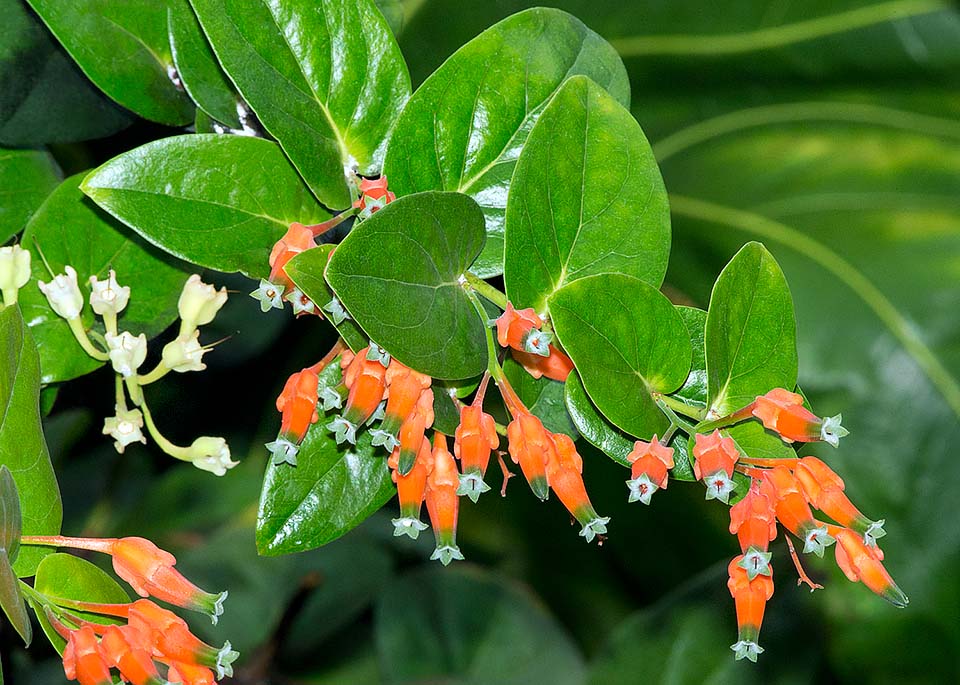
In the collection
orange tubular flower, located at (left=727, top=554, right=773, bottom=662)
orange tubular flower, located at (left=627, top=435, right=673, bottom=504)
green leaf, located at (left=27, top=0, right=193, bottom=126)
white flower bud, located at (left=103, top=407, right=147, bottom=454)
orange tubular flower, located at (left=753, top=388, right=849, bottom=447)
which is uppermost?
green leaf, located at (left=27, top=0, right=193, bottom=126)

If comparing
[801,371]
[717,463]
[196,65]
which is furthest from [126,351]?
[801,371]

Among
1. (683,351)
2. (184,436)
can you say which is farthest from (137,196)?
(184,436)

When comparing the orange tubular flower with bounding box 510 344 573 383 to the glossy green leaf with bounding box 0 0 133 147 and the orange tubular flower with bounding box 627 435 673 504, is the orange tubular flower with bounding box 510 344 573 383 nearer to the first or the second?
the orange tubular flower with bounding box 627 435 673 504

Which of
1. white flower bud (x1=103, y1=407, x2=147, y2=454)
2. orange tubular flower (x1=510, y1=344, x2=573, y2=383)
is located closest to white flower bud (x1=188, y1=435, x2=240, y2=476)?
white flower bud (x1=103, y1=407, x2=147, y2=454)

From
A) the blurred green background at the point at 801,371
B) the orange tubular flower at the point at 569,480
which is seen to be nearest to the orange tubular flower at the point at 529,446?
the orange tubular flower at the point at 569,480

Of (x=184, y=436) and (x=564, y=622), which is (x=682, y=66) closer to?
(x=184, y=436)

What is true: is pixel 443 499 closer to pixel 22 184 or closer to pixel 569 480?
pixel 569 480
